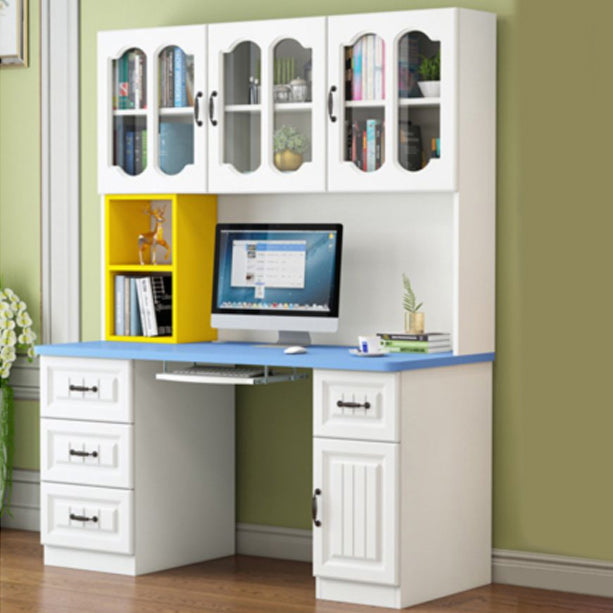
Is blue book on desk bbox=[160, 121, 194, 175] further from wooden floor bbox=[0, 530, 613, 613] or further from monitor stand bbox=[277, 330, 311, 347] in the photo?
wooden floor bbox=[0, 530, 613, 613]

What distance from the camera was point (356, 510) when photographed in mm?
4047

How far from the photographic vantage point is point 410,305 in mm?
4477

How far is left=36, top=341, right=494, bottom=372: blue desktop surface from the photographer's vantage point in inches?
157

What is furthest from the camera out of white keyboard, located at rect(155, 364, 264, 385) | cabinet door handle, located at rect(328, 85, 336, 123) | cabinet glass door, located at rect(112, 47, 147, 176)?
A: cabinet glass door, located at rect(112, 47, 147, 176)

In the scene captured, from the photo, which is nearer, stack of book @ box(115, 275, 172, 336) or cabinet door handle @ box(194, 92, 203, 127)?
cabinet door handle @ box(194, 92, 203, 127)

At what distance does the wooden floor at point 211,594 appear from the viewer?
407 cm

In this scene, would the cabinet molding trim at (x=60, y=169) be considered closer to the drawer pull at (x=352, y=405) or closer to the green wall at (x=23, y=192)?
the green wall at (x=23, y=192)

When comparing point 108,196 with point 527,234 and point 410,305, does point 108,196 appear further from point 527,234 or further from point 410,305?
point 527,234

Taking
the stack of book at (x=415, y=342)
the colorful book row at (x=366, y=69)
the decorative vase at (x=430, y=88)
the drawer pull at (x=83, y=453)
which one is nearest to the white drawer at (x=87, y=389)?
the drawer pull at (x=83, y=453)

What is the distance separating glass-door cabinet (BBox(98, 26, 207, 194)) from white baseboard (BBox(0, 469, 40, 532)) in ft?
4.27

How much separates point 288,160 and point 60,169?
117 cm

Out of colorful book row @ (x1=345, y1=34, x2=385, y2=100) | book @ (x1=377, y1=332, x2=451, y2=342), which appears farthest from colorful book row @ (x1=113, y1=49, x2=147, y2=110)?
book @ (x1=377, y1=332, x2=451, y2=342)

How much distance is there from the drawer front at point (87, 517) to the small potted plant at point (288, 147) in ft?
4.00

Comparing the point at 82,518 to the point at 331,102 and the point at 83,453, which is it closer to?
the point at 83,453
